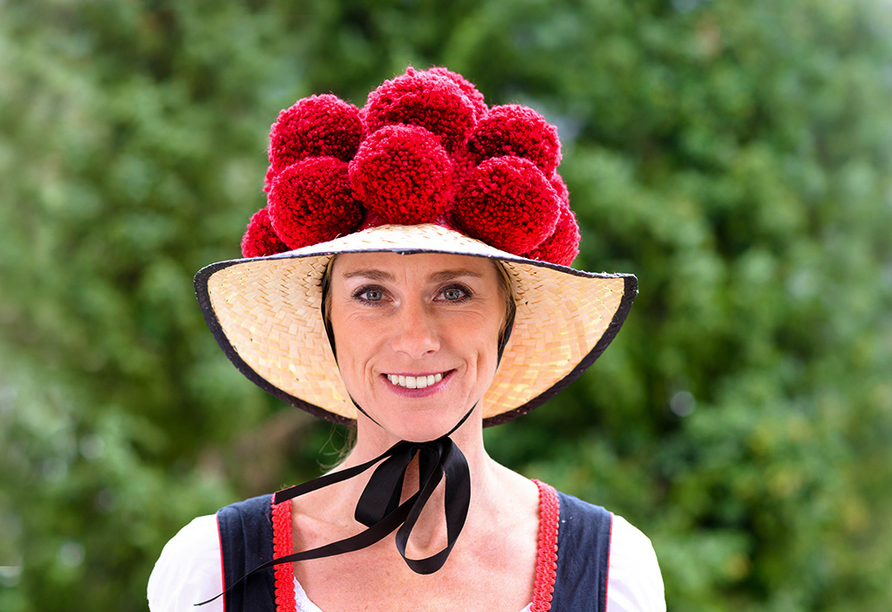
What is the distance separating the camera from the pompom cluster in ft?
4.10

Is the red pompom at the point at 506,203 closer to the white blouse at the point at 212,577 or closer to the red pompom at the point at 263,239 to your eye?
the red pompom at the point at 263,239

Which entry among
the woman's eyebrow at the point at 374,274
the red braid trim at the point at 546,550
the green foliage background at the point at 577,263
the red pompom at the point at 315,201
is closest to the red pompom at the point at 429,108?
the red pompom at the point at 315,201

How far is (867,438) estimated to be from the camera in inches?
201

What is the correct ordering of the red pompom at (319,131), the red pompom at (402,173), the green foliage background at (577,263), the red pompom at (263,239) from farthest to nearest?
the green foliage background at (577,263)
the red pompom at (263,239)
the red pompom at (319,131)
the red pompom at (402,173)

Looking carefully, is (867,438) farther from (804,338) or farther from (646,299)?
(646,299)

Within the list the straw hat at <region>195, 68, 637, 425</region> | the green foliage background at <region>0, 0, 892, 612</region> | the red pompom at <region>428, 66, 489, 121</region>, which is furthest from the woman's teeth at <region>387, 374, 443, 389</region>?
the green foliage background at <region>0, 0, 892, 612</region>

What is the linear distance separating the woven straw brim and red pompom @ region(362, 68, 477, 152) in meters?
0.25

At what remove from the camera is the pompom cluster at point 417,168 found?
125 centimetres

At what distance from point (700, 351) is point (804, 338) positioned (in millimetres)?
726

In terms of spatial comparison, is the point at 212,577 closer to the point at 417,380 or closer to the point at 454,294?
the point at 417,380

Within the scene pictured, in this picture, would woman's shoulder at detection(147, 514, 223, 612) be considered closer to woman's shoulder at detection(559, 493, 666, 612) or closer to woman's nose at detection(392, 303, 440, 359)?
woman's nose at detection(392, 303, 440, 359)

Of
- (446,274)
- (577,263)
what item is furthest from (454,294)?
(577,263)

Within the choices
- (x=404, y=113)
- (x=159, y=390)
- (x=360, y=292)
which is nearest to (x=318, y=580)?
(x=360, y=292)

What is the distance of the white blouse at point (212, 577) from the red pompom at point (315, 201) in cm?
53
